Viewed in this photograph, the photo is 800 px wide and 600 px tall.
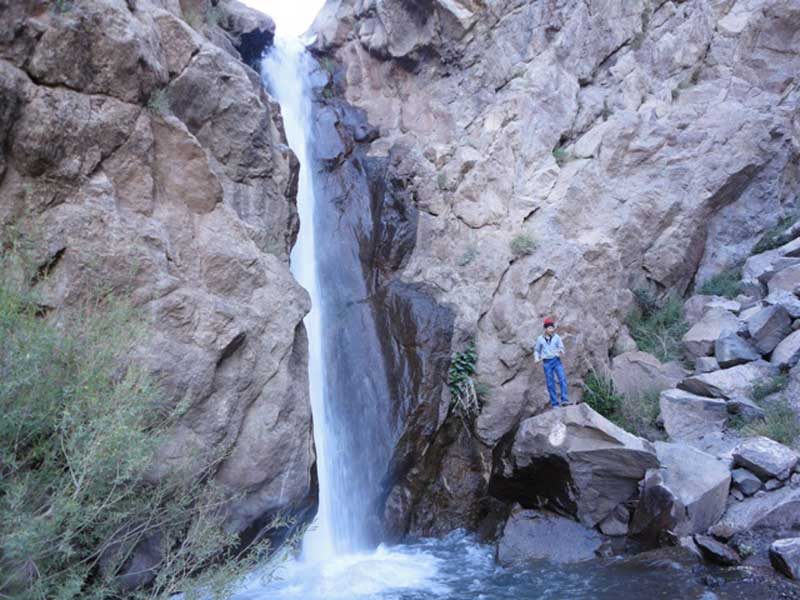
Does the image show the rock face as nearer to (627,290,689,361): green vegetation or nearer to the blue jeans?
the blue jeans

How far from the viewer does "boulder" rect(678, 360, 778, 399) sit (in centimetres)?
1055

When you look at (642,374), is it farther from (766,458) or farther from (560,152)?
(560,152)

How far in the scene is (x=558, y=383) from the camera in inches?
448

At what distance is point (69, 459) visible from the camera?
4.29m

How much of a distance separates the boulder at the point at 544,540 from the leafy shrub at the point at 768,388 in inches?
156

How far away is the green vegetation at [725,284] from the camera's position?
1338 centimetres

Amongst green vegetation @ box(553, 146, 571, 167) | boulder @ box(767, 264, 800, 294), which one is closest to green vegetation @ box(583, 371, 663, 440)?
boulder @ box(767, 264, 800, 294)

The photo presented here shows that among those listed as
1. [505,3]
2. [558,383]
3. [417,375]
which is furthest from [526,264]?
[505,3]

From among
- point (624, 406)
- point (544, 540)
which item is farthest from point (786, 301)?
point (544, 540)

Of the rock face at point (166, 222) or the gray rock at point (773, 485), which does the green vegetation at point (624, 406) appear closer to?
the gray rock at point (773, 485)

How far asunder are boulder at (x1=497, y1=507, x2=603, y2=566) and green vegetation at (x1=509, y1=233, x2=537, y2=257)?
5.21 m

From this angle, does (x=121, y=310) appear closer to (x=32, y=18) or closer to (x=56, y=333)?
(x=56, y=333)

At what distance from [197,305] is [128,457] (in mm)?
2778

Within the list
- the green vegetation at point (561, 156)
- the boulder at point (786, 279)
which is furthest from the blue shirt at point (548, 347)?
the green vegetation at point (561, 156)
